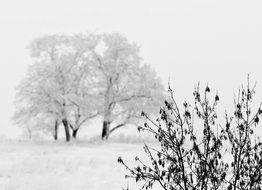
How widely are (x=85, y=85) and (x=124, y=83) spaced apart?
2.95m

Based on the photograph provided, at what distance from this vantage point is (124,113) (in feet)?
108

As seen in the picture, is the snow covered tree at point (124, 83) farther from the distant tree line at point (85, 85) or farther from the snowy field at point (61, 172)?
the snowy field at point (61, 172)

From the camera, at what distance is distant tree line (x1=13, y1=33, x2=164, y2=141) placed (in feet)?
99.0

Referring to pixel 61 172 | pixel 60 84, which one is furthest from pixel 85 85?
pixel 61 172

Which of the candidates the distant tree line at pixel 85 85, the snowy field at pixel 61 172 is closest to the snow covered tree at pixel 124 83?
the distant tree line at pixel 85 85

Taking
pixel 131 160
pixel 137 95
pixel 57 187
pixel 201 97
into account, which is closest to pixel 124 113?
pixel 137 95

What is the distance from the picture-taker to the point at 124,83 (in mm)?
33156

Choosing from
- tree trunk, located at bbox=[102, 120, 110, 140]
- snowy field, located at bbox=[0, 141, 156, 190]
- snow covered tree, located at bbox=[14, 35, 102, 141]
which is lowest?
snowy field, located at bbox=[0, 141, 156, 190]

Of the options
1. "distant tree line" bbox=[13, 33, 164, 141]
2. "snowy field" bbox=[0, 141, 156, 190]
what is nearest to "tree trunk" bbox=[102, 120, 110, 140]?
"distant tree line" bbox=[13, 33, 164, 141]

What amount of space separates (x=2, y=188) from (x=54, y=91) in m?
16.8

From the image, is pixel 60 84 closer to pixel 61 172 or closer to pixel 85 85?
pixel 85 85

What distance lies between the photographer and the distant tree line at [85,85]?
3017 centimetres

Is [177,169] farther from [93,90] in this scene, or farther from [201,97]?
[93,90]

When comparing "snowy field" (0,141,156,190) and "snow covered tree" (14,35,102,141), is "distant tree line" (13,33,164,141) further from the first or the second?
"snowy field" (0,141,156,190)
